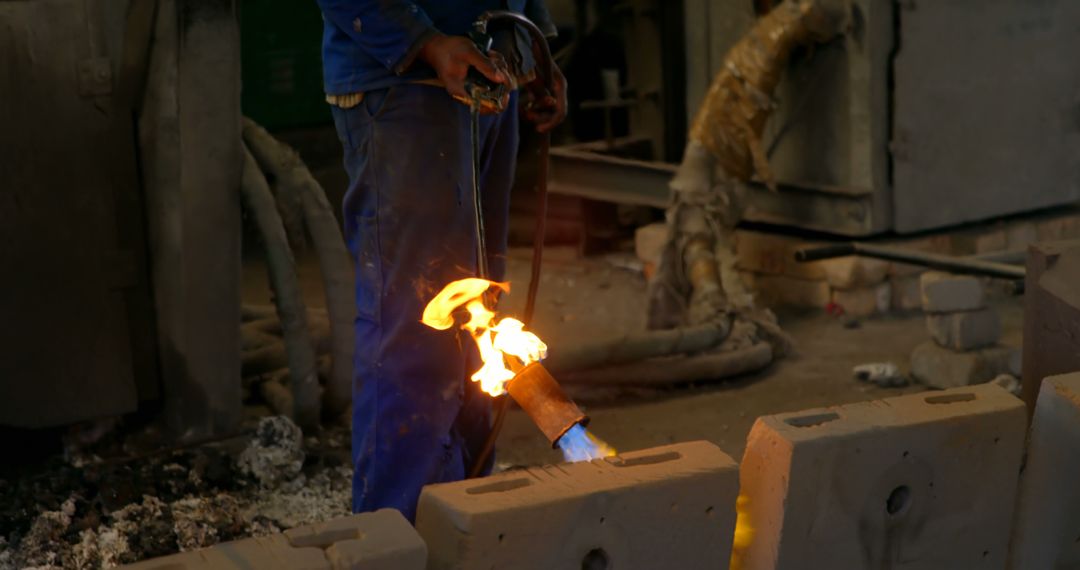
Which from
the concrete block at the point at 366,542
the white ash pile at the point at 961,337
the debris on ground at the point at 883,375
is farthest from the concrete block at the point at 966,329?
the concrete block at the point at 366,542

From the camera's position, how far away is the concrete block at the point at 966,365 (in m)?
4.93

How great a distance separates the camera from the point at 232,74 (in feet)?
13.7

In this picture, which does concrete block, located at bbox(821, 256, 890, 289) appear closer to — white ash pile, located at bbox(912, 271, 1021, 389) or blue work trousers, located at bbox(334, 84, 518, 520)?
white ash pile, located at bbox(912, 271, 1021, 389)

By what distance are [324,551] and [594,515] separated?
0.43 m

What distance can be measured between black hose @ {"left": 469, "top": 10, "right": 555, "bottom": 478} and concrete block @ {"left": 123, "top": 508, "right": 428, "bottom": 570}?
719mm

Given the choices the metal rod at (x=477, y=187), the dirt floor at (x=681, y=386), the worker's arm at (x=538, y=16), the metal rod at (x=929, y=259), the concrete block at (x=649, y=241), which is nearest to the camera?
the metal rod at (x=477, y=187)

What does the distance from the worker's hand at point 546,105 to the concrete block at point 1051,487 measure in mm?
1202

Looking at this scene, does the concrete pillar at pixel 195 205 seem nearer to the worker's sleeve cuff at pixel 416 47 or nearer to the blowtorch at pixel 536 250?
the blowtorch at pixel 536 250

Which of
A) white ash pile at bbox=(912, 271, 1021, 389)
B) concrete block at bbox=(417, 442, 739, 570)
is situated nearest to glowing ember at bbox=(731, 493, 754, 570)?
concrete block at bbox=(417, 442, 739, 570)

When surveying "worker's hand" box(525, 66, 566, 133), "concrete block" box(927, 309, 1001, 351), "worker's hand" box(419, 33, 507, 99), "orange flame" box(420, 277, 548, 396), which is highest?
"worker's hand" box(419, 33, 507, 99)

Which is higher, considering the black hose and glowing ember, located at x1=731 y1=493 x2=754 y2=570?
the black hose

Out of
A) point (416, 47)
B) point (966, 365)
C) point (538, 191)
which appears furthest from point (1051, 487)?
point (966, 365)

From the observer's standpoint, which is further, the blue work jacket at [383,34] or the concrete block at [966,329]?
the concrete block at [966,329]

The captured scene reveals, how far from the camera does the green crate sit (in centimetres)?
774
